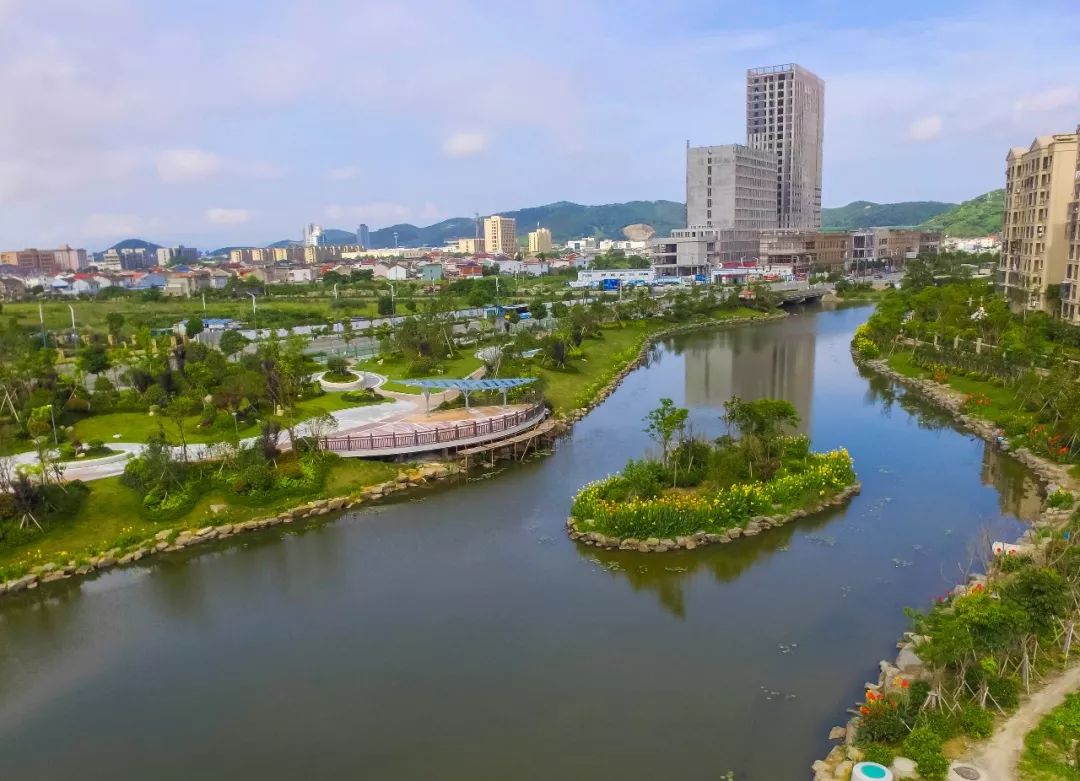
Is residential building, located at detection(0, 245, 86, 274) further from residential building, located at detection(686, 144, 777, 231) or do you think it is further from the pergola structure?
the pergola structure

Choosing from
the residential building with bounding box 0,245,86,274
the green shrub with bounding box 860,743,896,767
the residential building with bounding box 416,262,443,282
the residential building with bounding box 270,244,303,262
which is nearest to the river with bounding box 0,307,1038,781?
the green shrub with bounding box 860,743,896,767

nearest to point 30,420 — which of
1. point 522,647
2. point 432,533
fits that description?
point 432,533

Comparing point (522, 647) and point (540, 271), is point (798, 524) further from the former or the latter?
point (540, 271)

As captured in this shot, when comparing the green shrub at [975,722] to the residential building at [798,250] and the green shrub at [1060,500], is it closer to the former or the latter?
the green shrub at [1060,500]

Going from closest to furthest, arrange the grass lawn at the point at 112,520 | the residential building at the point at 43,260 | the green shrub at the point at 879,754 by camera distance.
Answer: the green shrub at the point at 879,754, the grass lawn at the point at 112,520, the residential building at the point at 43,260

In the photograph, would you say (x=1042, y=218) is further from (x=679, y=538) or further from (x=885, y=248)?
(x=885, y=248)

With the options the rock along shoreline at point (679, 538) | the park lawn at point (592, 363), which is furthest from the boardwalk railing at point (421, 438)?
the rock along shoreline at point (679, 538)
